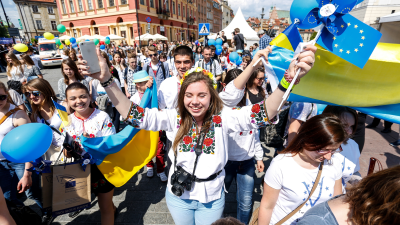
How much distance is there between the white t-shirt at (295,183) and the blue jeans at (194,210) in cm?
50

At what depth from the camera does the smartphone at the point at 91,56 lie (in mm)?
1280

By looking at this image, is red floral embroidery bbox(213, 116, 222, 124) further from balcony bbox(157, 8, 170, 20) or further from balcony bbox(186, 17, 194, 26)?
balcony bbox(186, 17, 194, 26)

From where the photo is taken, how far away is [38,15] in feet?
149

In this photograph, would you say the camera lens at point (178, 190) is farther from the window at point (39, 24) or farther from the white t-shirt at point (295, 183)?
the window at point (39, 24)

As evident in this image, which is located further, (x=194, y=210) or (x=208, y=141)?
(x=194, y=210)

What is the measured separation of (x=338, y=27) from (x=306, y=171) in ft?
3.38

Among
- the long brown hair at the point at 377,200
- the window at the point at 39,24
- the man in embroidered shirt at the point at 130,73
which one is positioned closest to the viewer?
the long brown hair at the point at 377,200

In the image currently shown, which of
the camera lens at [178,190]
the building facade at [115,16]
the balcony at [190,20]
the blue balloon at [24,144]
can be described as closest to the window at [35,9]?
the building facade at [115,16]

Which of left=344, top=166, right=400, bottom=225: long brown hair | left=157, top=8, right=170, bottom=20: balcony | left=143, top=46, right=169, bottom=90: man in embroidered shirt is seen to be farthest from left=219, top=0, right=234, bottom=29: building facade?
left=344, top=166, right=400, bottom=225: long brown hair

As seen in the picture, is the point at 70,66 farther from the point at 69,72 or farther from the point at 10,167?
the point at 10,167

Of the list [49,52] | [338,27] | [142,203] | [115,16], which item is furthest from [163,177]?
[115,16]

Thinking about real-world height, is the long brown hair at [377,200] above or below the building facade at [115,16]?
below

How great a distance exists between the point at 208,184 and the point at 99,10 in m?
35.9

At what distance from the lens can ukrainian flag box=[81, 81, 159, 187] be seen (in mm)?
2229
